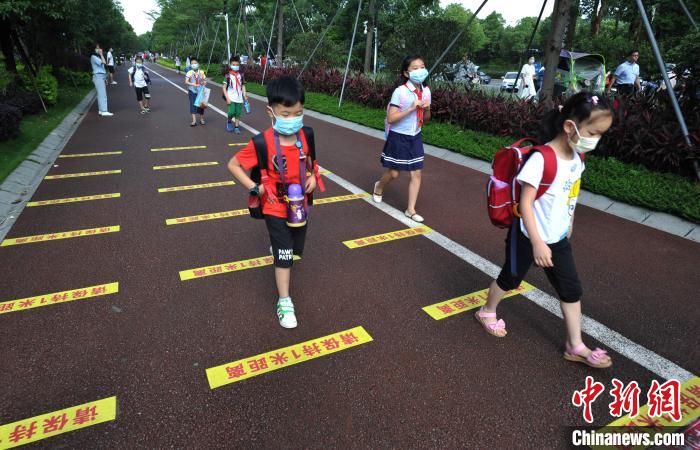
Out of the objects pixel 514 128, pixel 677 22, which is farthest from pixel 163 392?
pixel 677 22

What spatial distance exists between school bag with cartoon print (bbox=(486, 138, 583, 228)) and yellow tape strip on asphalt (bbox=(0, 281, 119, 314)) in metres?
3.12

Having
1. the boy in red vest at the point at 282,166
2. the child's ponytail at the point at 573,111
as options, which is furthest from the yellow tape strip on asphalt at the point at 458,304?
the child's ponytail at the point at 573,111

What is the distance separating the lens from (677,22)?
85.9 feet

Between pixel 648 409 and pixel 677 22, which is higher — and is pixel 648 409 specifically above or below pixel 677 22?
below

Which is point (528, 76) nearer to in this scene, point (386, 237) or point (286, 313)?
point (386, 237)

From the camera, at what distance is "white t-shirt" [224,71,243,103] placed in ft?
34.9

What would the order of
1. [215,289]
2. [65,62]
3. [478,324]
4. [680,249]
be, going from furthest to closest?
[65,62]
[680,249]
[215,289]
[478,324]

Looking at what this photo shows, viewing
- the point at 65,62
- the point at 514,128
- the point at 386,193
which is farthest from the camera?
the point at 65,62

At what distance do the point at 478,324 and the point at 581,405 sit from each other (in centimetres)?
90

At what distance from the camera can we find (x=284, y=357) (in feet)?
9.59

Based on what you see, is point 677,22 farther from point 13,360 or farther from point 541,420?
point 13,360

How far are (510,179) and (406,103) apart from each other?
252 cm

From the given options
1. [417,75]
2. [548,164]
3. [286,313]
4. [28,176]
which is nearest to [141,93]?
[28,176]

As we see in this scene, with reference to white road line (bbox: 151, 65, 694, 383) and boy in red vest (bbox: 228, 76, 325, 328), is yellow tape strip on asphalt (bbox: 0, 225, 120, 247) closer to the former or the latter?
boy in red vest (bbox: 228, 76, 325, 328)
